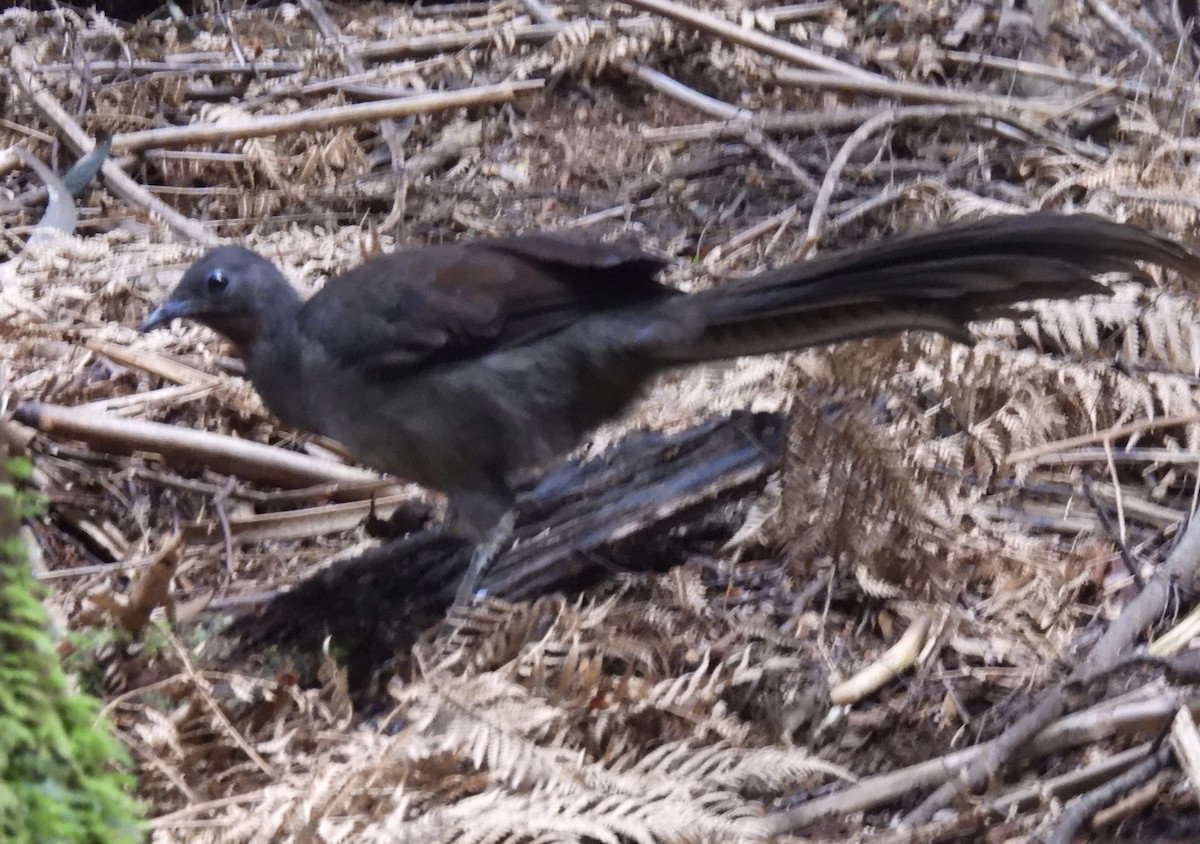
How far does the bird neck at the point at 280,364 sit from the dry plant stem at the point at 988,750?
1.71m

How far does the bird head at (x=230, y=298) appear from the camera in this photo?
3.07 m

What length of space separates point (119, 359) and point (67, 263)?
0.76 metres

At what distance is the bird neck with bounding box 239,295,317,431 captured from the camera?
119 inches

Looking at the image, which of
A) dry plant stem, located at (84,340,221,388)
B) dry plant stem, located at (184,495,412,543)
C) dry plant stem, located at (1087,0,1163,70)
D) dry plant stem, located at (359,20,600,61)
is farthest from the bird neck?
dry plant stem, located at (1087,0,1163,70)

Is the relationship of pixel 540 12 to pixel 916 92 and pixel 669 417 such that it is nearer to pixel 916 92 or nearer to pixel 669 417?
Answer: pixel 916 92

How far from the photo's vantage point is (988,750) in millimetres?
2076

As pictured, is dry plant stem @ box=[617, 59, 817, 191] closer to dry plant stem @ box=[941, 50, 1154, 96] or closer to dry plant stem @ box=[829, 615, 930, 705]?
dry plant stem @ box=[941, 50, 1154, 96]

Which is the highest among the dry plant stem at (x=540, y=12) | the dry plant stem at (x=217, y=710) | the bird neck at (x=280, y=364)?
the dry plant stem at (x=540, y=12)

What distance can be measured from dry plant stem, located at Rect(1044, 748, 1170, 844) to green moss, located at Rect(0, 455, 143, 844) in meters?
1.49

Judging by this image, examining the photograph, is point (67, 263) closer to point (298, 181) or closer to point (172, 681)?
point (298, 181)

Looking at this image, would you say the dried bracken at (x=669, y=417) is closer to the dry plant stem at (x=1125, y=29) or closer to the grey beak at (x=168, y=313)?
the dry plant stem at (x=1125, y=29)

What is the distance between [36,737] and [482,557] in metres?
1.47

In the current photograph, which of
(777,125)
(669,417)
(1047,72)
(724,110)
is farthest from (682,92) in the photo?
(669,417)

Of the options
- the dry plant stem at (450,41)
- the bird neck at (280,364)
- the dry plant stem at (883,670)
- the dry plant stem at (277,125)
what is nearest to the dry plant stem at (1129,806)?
the dry plant stem at (883,670)
